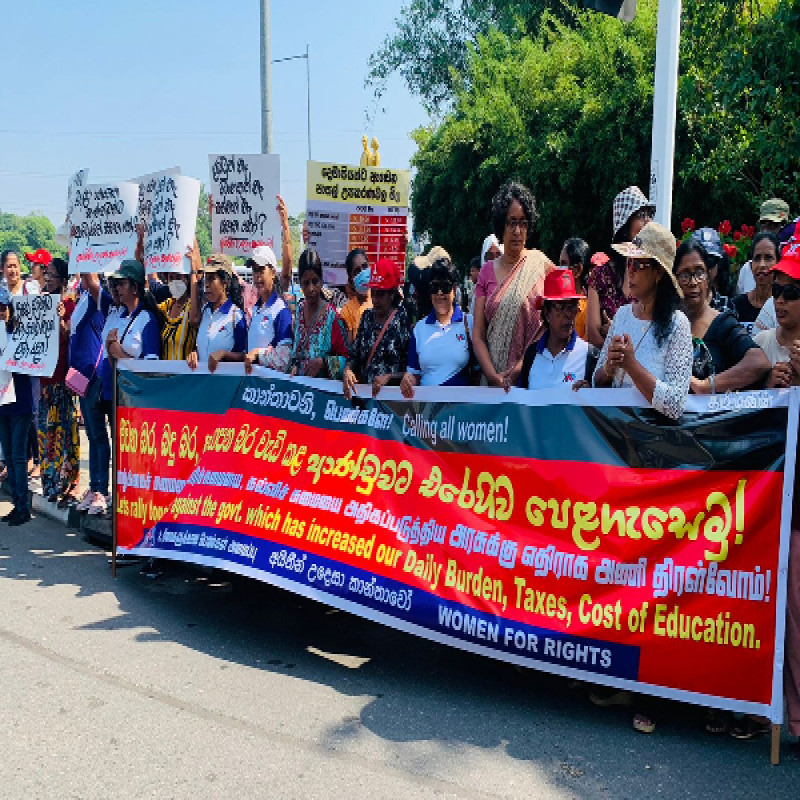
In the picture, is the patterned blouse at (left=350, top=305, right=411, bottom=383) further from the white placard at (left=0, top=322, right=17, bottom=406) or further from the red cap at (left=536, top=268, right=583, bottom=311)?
the white placard at (left=0, top=322, right=17, bottom=406)

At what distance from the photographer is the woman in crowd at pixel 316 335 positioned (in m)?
5.82

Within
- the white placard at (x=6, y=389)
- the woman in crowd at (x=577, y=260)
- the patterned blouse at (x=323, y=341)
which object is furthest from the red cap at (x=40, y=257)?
the woman in crowd at (x=577, y=260)

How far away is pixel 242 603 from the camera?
5.75 metres

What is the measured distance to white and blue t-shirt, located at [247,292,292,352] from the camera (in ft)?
20.6

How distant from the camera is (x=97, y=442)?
746cm

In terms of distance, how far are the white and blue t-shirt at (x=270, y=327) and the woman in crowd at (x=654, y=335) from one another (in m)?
2.57

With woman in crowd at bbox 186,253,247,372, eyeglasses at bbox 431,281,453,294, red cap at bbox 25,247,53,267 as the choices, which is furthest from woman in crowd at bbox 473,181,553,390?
red cap at bbox 25,247,53,267

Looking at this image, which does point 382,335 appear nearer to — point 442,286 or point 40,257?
point 442,286

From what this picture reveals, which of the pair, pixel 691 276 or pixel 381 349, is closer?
pixel 691 276

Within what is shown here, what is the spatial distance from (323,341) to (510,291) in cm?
125

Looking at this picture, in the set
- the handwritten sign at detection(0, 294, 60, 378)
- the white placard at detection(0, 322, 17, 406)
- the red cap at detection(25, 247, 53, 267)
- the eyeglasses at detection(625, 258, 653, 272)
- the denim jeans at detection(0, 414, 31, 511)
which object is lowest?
the denim jeans at detection(0, 414, 31, 511)

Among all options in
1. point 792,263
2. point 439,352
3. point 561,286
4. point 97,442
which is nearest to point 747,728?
point 792,263

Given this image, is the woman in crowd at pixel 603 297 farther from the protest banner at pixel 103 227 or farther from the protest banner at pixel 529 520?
the protest banner at pixel 103 227

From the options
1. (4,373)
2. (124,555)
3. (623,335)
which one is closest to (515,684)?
(623,335)
